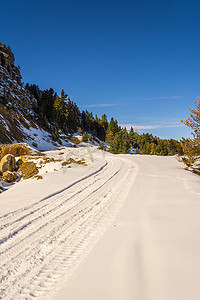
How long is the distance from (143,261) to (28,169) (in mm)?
12089

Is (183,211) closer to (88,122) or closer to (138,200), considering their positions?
(138,200)

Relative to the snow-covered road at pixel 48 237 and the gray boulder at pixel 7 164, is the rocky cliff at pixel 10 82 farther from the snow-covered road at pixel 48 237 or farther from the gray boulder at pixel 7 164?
the snow-covered road at pixel 48 237

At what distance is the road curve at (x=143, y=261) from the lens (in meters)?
2.37

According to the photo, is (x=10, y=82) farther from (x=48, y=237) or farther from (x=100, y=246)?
(x=100, y=246)

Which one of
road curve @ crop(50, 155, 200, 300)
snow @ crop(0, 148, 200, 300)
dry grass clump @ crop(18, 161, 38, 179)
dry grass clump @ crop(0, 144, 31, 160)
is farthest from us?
dry grass clump @ crop(0, 144, 31, 160)

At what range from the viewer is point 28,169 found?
13.0m

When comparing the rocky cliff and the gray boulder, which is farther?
the rocky cliff

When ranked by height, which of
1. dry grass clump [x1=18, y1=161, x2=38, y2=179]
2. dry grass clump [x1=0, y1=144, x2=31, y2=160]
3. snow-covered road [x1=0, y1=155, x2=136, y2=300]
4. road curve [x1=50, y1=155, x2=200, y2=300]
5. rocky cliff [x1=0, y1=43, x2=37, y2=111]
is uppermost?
rocky cliff [x1=0, y1=43, x2=37, y2=111]

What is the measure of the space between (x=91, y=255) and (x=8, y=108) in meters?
40.0

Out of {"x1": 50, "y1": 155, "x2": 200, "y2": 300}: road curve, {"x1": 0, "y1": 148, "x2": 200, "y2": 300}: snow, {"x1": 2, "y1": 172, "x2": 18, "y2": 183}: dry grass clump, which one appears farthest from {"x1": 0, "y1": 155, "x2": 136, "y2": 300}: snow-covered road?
{"x1": 2, "y1": 172, "x2": 18, "y2": 183}: dry grass clump

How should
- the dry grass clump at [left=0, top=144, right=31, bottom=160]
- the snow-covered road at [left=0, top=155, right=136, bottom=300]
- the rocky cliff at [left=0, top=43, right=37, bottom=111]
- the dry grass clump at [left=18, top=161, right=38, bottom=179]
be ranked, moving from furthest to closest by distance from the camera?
the rocky cliff at [left=0, top=43, right=37, bottom=111] < the dry grass clump at [left=0, top=144, right=31, bottom=160] < the dry grass clump at [left=18, top=161, right=38, bottom=179] < the snow-covered road at [left=0, top=155, right=136, bottom=300]

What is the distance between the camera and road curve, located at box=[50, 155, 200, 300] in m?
2.37

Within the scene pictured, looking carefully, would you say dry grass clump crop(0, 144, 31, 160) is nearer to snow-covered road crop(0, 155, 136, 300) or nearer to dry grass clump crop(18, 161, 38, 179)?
dry grass clump crop(18, 161, 38, 179)

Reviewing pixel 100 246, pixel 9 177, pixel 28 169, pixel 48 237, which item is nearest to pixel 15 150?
pixel 28 169
